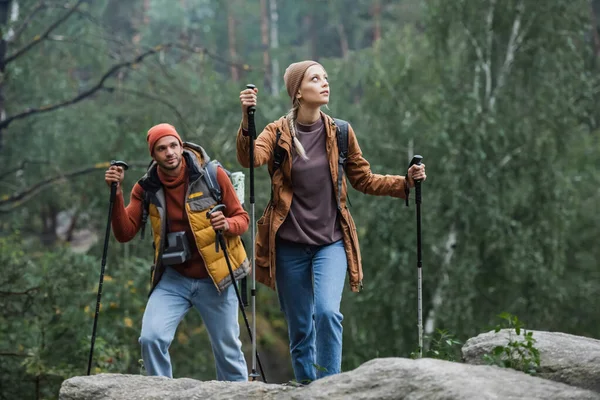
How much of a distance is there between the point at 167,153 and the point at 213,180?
1.07ft

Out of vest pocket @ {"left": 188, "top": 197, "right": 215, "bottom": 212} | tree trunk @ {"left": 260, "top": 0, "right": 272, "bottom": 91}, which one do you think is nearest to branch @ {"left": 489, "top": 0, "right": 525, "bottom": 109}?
vest pocket @ {"left": 188, "top": 197, "right": 215, "bottom": 212}

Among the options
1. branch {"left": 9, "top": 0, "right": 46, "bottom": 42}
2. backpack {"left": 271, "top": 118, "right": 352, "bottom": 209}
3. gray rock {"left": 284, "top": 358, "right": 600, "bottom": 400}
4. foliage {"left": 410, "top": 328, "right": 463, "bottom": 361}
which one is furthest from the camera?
branch {"left": 9, "top": 0, "right": 46, "bottom": 42}

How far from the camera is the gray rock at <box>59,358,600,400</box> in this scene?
4.34 m

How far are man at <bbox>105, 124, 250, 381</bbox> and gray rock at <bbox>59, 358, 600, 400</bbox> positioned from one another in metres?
0.72

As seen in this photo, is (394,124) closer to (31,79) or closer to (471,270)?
(471,270)

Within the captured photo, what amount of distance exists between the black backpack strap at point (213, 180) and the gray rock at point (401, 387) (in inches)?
48.2

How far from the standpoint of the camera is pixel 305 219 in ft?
19.9

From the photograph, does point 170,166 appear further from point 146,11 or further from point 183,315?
point 146,11

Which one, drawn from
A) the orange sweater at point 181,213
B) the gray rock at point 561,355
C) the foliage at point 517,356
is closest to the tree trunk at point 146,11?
the orange sweater at point 181,213

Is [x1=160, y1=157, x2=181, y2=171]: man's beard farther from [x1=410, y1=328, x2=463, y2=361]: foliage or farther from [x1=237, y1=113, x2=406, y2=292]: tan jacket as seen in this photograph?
[x1=410, y1=328, x2=463, y2=361]: foliage

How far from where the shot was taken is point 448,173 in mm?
17875

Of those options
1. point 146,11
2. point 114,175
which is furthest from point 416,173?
point 146,11

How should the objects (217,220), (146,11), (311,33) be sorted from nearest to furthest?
(217,220), (146,11), (311,33)

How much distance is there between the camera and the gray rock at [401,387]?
14.3 feet
